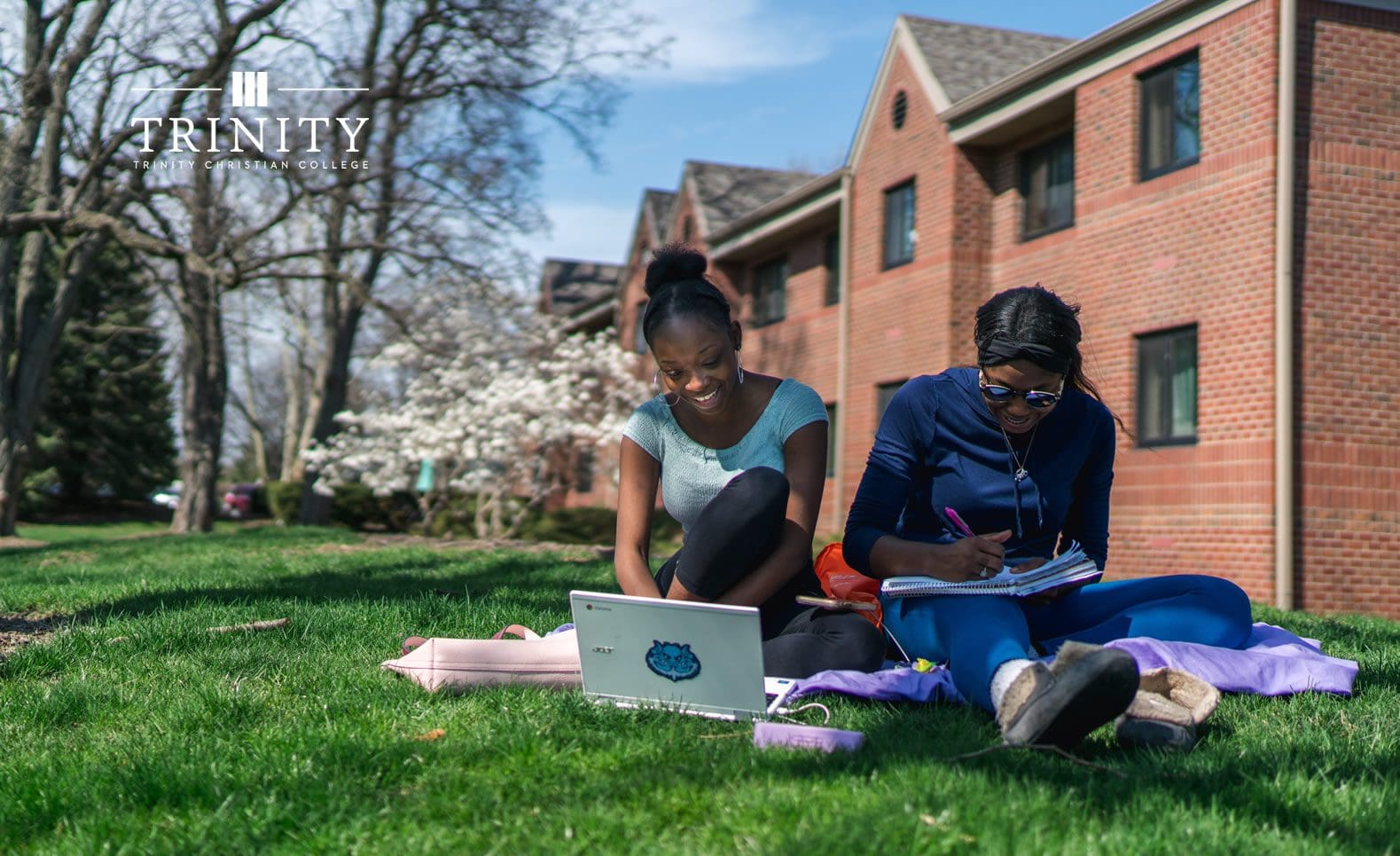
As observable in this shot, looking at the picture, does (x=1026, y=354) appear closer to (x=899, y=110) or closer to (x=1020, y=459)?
(x=1020, y=459)

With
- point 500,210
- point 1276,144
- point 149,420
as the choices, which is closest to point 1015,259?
point 1276,144

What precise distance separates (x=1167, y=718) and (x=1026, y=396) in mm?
1103

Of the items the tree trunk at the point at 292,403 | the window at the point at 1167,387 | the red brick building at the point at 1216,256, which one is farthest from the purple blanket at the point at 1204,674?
the tree trunk at the point at 292,403

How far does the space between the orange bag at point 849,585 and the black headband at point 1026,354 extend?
0.99 metres

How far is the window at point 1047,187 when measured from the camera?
16.0 meters

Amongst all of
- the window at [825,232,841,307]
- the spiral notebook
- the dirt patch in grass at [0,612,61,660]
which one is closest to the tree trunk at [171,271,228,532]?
the window at [825,232,841,307]

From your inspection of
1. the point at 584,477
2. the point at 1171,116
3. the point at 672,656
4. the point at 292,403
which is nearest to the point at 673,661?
the point at 672,656

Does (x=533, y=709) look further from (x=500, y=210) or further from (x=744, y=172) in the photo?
(x=744, y=172)

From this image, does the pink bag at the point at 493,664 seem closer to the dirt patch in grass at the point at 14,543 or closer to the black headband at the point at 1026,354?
the black headband at the point at 1026,354

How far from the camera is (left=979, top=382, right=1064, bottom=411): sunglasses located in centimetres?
403

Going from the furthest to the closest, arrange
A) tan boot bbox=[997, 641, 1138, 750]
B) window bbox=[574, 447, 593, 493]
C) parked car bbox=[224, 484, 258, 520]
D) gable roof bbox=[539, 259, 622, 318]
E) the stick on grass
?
parked car bbox=[224, 484, 258, 520] → gable roof bbox=[539, 259, 622, 318] → window bbox=[574, 447, 593, 493] → the stick on grass → tan boot bbox=[997, 641, 1138, 750]

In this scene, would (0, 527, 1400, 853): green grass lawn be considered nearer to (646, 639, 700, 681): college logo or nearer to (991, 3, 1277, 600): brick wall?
(646, 639, 700, 681): college logo

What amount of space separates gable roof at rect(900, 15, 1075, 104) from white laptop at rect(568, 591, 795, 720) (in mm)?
14819

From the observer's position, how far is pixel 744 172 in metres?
28.3
